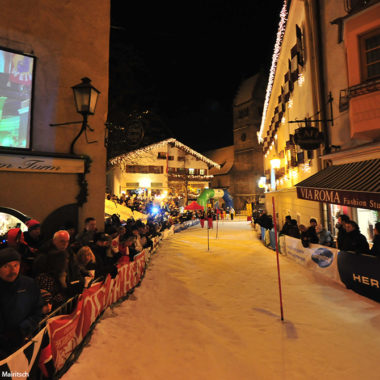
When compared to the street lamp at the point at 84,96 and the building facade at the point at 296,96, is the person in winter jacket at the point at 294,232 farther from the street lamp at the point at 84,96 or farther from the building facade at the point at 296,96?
the street lamp at the point at 84,96

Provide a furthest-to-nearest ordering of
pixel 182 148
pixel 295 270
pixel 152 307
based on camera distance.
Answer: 1. pixel 182 148
2. pixel 295 270
3. pixel 152 307

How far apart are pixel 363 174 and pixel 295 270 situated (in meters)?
3.78

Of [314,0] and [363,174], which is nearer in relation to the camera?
[363,174]

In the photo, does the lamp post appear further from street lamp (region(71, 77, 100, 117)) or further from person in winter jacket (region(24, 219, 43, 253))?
person in winter jacket (region(24, 219, 43, 253))

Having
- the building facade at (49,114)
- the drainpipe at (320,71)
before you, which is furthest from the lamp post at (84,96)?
the drainpipe at (320,71)

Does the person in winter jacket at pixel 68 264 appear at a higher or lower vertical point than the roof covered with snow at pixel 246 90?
lower

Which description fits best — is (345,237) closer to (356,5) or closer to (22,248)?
(356,5)

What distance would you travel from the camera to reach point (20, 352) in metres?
2.44

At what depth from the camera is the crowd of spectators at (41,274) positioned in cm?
269

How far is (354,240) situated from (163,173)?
104ft

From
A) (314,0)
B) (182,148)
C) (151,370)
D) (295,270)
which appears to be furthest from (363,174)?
(182,148)

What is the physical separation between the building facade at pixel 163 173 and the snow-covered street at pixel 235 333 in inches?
1099

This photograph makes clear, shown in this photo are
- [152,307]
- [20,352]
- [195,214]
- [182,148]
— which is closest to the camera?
[20,352]

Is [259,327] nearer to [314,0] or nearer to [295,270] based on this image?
[295,270]
